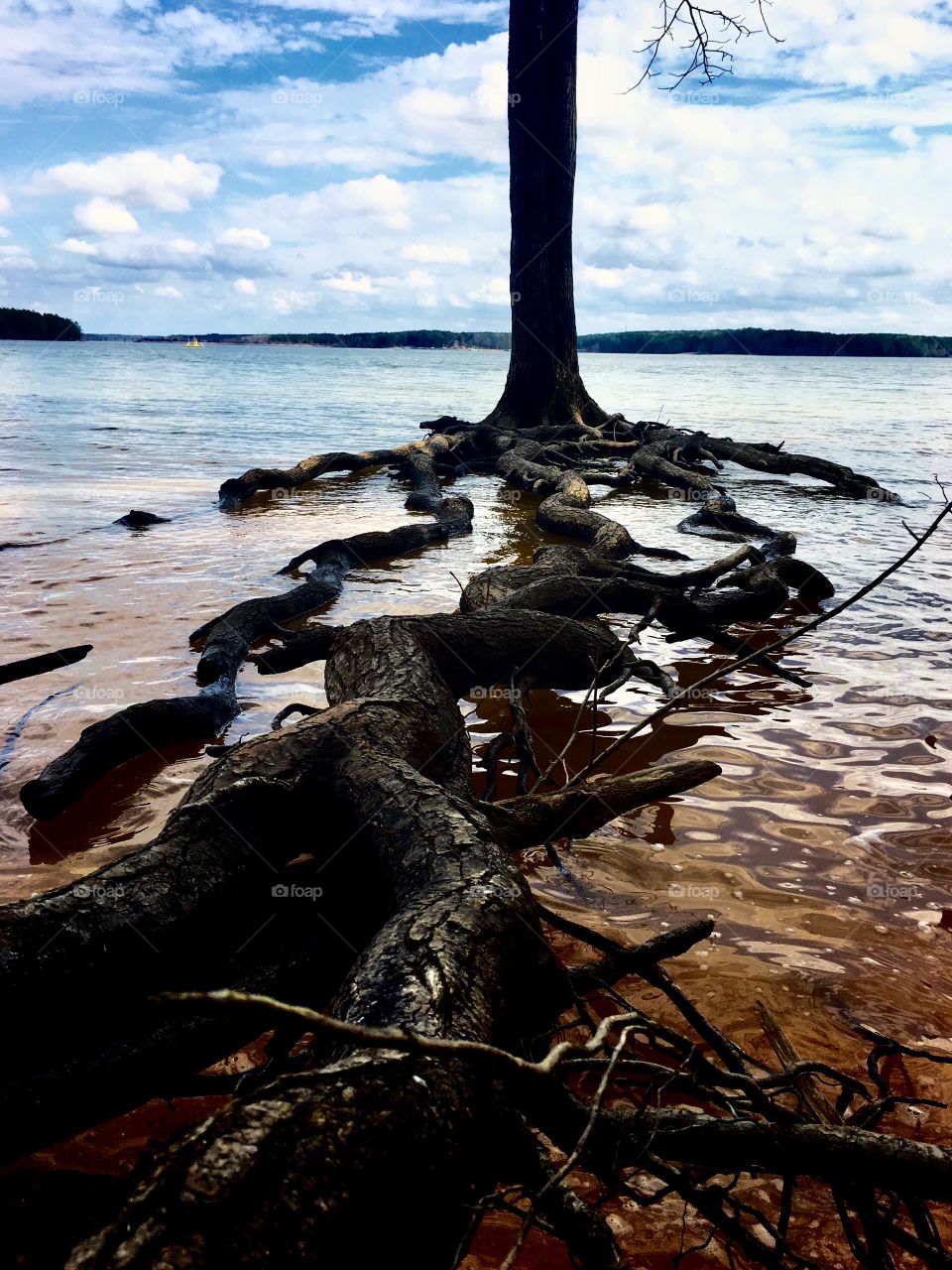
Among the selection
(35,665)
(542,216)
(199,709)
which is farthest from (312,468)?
(35,665)

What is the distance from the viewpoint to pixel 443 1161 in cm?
141

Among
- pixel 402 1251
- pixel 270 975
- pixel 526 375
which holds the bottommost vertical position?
pixel 270 975

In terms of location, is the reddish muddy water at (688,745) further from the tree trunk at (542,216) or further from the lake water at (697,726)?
the tree trunk at (542,216)

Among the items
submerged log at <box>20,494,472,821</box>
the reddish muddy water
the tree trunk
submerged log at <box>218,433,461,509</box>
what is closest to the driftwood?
submerged log at <box>20,494,472,821</box>

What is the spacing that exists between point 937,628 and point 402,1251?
6.01 meters

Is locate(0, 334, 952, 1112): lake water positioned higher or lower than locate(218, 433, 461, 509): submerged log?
lower

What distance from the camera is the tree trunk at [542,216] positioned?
14.1 m

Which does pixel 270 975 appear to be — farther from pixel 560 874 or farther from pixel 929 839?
pixel 929 839

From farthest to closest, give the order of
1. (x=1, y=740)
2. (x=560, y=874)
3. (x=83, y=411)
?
(x=83, y=411) < (x=1, y=740) < (x=560, y=874)

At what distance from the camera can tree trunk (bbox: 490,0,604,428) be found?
1405 centimetres

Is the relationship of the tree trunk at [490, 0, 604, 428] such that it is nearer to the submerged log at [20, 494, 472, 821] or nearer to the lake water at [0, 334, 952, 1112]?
the lake water at [0, 334, 952, 1112]

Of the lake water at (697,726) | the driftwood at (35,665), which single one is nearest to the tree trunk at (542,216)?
the lake water at (697,726)

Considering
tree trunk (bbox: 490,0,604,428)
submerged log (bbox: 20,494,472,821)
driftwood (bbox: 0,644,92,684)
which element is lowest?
submerged log (bbox: 20,494,472,821)

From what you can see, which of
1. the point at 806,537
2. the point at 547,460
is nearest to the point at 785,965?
the point at 806,537
